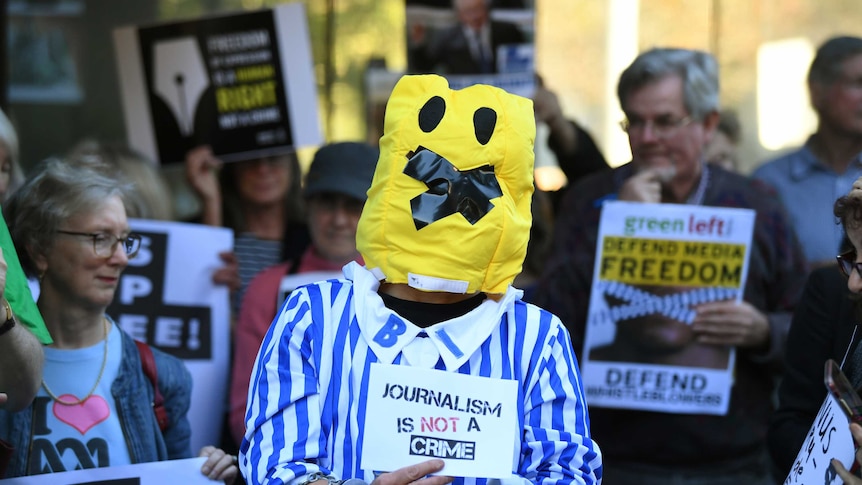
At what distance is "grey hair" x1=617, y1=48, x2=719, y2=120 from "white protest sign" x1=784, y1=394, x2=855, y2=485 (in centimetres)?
150

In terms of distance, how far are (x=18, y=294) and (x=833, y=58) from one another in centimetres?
297

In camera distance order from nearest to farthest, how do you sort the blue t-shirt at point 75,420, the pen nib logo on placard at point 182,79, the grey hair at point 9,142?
the blue t-shirt at point 75,420 < the grey hair at point 9,142 < the pen nib logo on placard at point 182,79

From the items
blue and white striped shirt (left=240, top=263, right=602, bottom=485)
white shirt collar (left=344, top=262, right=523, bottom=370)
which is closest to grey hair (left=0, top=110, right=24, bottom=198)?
blue and white striped shirt (left=240, top=263, right=602, bottom=485)

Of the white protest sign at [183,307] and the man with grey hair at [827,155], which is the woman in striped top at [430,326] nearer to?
the white protest sign at [183,307]

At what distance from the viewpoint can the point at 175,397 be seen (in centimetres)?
321

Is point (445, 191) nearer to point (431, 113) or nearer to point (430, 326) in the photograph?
point (431, 113)

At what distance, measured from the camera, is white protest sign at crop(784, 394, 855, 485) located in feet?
7.65

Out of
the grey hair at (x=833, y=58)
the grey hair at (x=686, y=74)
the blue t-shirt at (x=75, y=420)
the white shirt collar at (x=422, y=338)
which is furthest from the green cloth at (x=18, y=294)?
the grey hair at (x=833, y=58)

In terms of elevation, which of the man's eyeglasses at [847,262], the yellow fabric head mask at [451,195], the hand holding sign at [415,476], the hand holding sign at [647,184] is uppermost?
the yellow fabric head mask at [451,195]

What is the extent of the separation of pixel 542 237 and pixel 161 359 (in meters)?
2.08

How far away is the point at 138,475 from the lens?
2.91 meters

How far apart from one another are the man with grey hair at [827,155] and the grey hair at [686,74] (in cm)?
57

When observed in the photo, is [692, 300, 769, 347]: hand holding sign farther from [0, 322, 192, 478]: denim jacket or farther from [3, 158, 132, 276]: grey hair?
[3, 158, 132, 276]: grey hair

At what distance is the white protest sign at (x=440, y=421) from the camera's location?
2225 mm
